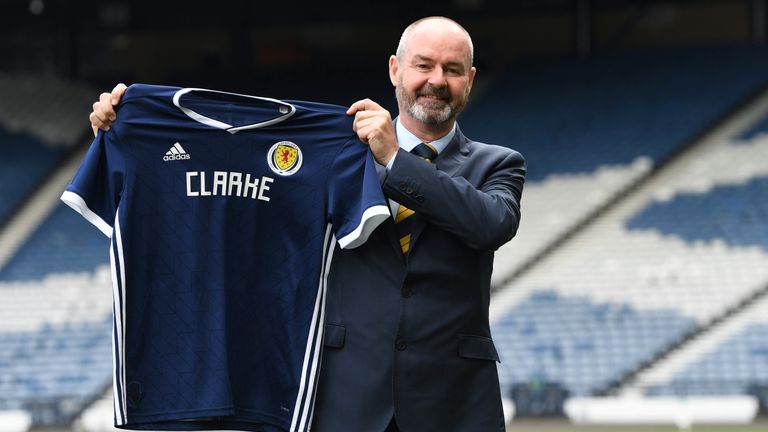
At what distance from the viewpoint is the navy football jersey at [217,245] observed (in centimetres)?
378

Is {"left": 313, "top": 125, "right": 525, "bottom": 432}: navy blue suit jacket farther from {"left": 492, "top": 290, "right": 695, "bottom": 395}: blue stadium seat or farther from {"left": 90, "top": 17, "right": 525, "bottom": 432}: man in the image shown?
{"left": 492, "top": 290, "right": 695, "bottom": 395}: blue stadium seat

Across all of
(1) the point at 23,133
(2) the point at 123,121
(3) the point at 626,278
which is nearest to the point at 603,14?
(3) the point at 626,278

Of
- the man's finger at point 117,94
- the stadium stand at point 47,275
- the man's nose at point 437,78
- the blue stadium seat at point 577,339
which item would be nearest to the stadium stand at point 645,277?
the blue stadium seat at point 577,339

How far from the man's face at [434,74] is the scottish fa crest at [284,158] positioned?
500mm

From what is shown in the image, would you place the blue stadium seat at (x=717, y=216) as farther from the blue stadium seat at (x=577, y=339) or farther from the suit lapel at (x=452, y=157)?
the suit lapel at (x=452, y=157)

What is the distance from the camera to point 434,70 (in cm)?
341

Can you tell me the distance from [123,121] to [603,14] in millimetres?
16383

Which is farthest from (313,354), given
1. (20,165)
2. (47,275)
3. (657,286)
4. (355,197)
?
(20,165)

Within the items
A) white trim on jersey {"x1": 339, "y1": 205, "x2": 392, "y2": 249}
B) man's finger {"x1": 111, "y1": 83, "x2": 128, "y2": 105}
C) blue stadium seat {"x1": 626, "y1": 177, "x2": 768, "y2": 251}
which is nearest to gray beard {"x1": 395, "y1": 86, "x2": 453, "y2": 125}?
white trim on jersey {"x1": 339, "y1": 205, "x2": 392, "y2": 249}

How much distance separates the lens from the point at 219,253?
3.86 m

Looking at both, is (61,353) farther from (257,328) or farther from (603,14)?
(257,328)

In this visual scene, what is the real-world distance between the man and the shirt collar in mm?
33

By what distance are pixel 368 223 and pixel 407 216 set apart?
123 millimetres

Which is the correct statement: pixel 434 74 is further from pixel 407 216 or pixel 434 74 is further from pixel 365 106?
pixel 407 216
